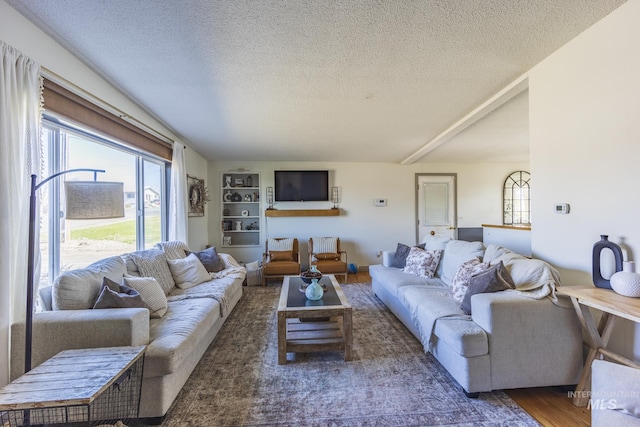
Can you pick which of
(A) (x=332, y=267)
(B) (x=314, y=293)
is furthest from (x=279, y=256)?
(B) (x=314, y=293)

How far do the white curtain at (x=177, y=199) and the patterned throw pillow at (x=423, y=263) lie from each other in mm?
3157

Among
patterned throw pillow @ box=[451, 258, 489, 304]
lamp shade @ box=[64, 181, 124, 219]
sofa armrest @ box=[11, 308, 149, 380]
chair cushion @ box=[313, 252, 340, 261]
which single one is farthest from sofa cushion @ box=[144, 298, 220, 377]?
chair cushion @ box=[313, 252, 340, 261]

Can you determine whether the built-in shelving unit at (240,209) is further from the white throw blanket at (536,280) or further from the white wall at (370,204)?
the white throw blanket at (536,280)

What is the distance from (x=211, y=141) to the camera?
4207 millimetres

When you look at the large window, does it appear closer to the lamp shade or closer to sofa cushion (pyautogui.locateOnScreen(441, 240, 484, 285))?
the lamp shade

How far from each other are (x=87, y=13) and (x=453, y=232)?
651 cm

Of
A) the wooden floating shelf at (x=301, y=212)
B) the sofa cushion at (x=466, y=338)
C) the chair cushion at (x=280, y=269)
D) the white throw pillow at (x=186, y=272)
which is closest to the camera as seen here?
the sofa cushion at (x=466, y=338)

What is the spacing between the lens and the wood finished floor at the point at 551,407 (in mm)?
1628

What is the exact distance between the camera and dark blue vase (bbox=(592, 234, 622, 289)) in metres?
1.63

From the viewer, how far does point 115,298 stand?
1.87 m

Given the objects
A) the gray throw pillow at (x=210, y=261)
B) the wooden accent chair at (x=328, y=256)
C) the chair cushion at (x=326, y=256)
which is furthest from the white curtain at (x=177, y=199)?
the chair cushion at (x=326, y=256)

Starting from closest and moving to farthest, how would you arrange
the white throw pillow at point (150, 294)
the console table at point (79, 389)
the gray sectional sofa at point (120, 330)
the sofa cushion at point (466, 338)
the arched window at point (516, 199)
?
the console table at point (79, 389)
the gray sectional sofa at point (120, 330)
the sofa cushion at point (466, 338)
the white throw pillow at point (150, 294)
the arched window at point (516, 199)

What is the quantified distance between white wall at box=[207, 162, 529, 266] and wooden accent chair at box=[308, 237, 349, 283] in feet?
1.55

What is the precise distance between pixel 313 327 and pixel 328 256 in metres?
2.51
